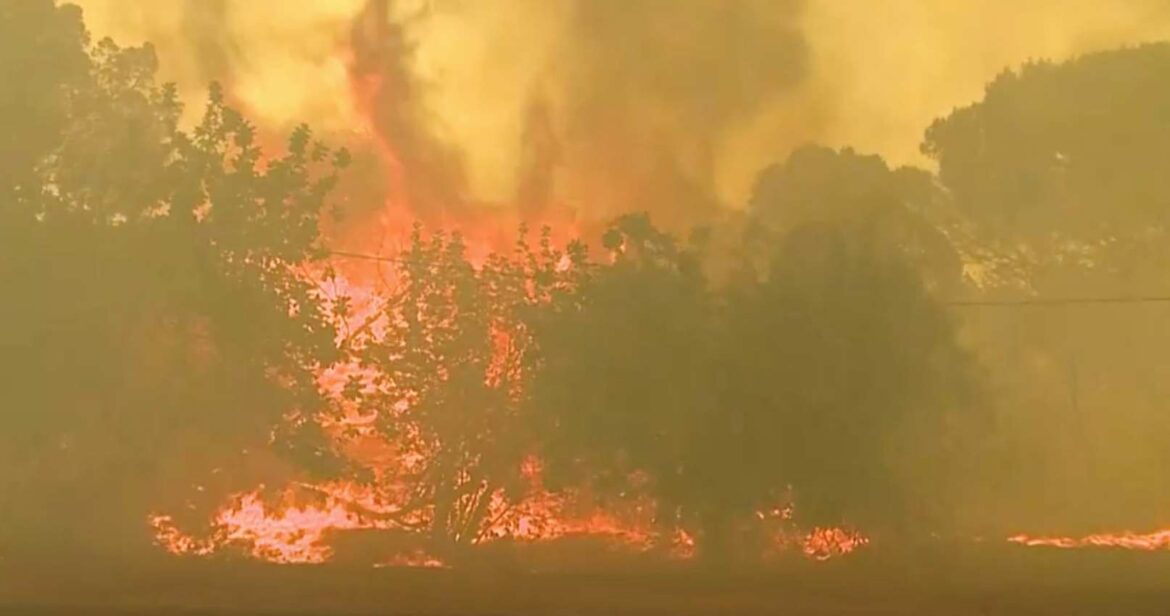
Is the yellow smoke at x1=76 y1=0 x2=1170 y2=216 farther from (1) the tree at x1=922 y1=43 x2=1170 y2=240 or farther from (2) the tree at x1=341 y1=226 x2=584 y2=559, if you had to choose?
(2) the tree at x1=341 y1=226 x2=584 y2=559

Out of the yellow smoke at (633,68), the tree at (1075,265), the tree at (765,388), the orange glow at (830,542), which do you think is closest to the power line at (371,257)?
the yellow smoke at (633,68)

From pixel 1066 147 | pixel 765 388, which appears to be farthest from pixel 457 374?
pixel 1066 147

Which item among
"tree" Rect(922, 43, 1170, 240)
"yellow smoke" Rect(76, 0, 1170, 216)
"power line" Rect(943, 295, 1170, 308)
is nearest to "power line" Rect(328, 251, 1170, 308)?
"power line" Rect(943, 295, 1170, 308)

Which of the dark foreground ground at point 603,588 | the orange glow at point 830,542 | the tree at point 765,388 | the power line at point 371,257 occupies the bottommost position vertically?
the dark foreground ground at point 603,588

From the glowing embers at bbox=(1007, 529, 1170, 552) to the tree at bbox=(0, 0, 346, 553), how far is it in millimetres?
1745

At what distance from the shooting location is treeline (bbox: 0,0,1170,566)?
2.75m

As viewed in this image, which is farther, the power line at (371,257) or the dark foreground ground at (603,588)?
the power line at (371,257)

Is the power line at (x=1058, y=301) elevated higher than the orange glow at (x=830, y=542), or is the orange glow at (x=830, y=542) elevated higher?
the power line at (x=1058, y=301)

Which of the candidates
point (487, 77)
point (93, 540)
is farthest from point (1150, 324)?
point (93, 540)

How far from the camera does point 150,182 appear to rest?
2.84m

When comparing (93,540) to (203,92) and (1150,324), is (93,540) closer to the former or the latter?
(203,92)

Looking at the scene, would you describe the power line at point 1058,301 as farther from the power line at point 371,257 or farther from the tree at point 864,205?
the power line at point 371,257

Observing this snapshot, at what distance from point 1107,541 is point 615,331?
4.16 feet

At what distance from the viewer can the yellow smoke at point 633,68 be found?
2834 mm
